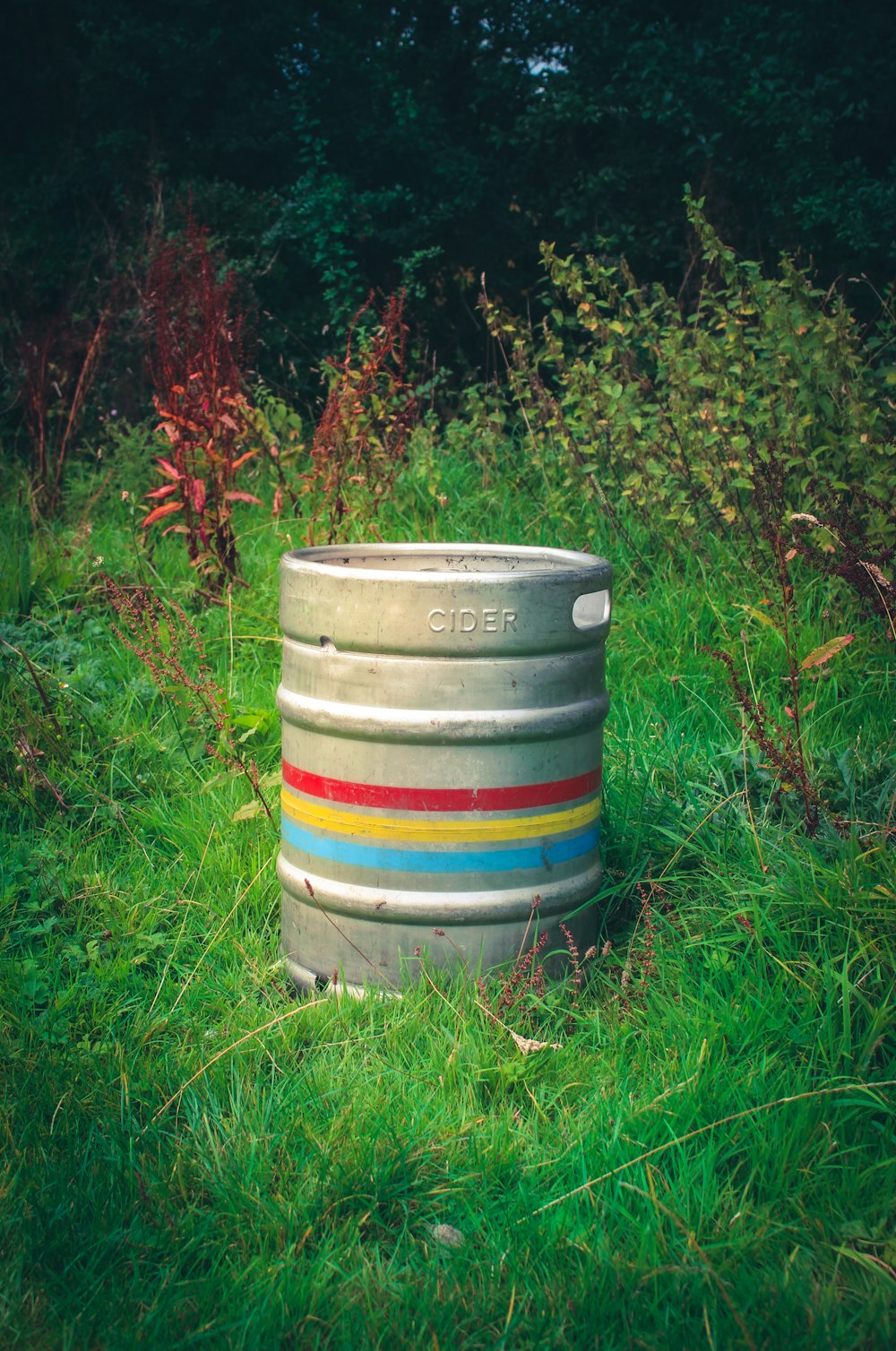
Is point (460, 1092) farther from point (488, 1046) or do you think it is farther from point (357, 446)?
point (357, 446)

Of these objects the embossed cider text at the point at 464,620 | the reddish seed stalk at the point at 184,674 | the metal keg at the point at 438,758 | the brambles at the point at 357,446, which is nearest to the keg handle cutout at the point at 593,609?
the metal keg at the point at 438,758

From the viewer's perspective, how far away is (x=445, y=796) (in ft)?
6.88

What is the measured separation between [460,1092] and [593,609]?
3.29ft

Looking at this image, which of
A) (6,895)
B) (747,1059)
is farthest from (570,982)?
(6,895)

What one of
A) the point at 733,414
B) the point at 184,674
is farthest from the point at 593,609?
the point at 733,414

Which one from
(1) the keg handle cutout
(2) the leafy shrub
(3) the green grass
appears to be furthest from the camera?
(2) the leafy shrub

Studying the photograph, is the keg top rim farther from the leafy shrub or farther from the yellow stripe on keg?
the leafy shrub

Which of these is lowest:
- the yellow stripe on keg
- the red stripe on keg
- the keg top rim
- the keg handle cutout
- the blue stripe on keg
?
the blue stripe on keg

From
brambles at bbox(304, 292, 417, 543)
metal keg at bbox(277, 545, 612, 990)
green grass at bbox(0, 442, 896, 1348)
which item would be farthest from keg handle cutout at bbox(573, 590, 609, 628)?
brambles at bbox(304, 292, 417, 543)

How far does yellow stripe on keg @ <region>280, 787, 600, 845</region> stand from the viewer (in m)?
2.11

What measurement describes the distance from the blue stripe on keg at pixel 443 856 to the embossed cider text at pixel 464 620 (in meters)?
0.43

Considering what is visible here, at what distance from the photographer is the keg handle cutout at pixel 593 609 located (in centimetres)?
230

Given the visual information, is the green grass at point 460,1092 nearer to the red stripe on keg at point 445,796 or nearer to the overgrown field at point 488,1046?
the overgrown field at point 488,1046

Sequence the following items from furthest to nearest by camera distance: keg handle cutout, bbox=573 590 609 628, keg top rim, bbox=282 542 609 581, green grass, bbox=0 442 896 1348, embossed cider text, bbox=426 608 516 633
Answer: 1. keg top rim, bbox=282 542 609 581
2. keg handle cutout, bbox=573 590 609 628
3. embossed cider text, bbox=426 608 516 633
4. green grass, bbox=0 442 896 1348
